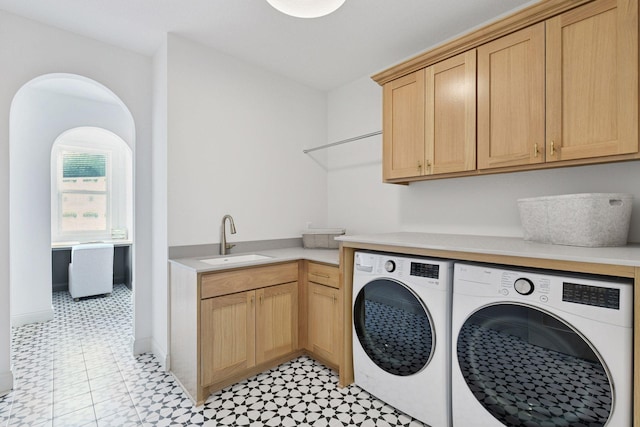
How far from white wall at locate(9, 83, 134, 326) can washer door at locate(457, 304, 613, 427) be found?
3.60 metres

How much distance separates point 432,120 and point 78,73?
257 centimetres

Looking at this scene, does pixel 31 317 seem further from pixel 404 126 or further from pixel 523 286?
pixel 523 286

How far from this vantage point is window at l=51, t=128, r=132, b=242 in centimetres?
442

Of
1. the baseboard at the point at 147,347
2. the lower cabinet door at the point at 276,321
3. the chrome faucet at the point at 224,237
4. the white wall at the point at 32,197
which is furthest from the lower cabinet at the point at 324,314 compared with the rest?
the white wall at the point at 32,197

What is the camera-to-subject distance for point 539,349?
1243 mm

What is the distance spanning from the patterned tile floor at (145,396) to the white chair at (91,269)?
50.3 inches

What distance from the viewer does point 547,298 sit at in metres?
1.22

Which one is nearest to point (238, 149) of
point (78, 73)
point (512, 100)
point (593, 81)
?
point (78, 73)

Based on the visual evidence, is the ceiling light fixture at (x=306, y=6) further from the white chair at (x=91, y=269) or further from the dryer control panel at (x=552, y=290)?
the white chair at (x=91, y=269)

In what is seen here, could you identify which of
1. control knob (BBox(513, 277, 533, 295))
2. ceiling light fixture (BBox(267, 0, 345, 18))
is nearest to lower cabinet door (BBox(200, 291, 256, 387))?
control knob (BBox(513, 277, 533, 295))

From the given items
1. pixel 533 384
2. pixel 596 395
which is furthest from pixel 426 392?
pixel 596 395

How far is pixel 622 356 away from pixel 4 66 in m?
3.51

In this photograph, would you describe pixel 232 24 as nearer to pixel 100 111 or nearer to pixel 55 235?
pixel 100 111

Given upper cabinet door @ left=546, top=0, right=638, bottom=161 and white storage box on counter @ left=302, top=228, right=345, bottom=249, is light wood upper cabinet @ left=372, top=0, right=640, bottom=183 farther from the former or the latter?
white storage box on counter @ left=302, top=228, right=345, bottom=249
